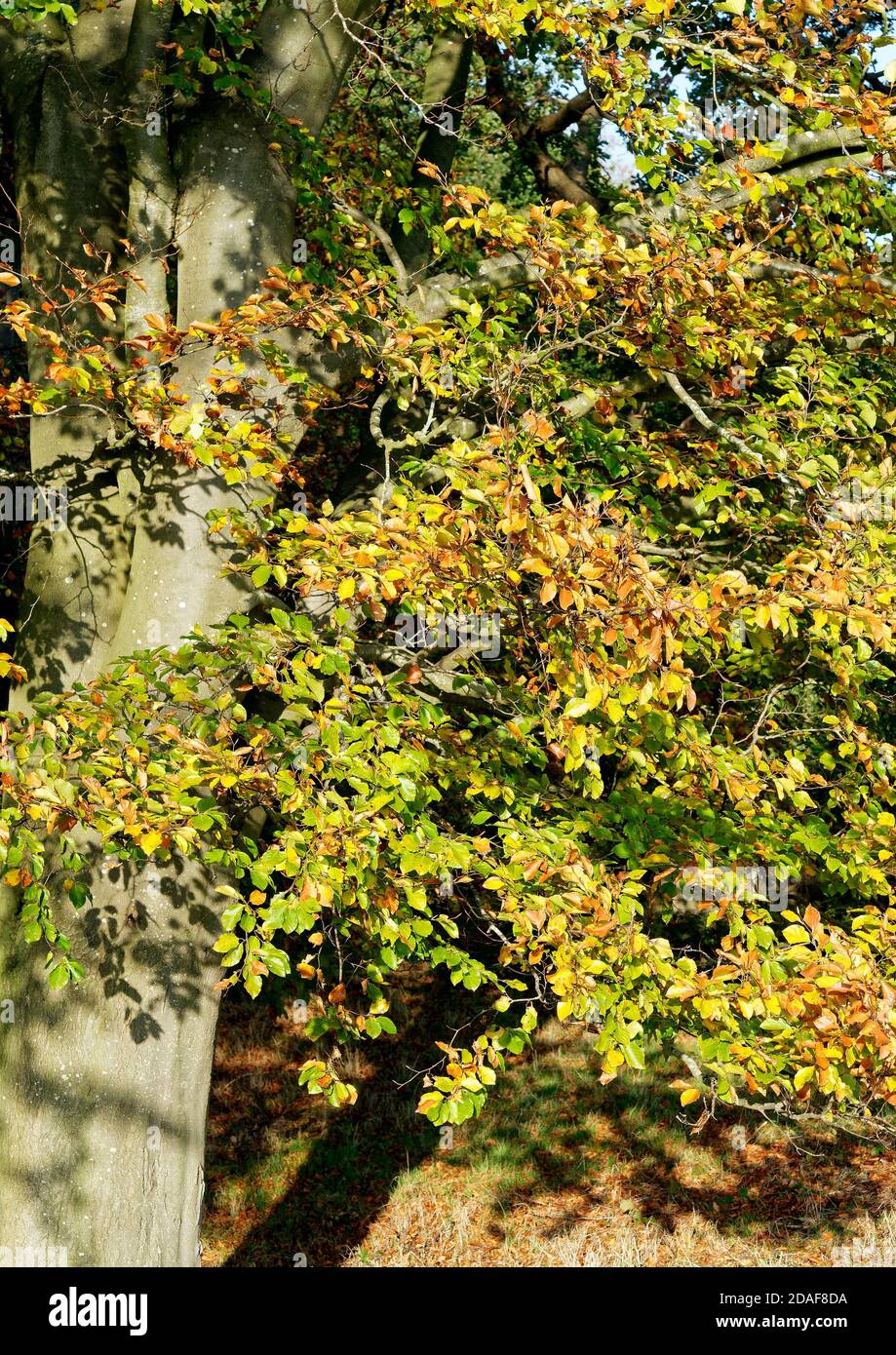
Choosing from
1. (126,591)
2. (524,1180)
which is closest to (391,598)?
(126,591)

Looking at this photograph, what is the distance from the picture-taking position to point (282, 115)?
18.4ft

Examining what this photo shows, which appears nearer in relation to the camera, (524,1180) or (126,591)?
(126,591)

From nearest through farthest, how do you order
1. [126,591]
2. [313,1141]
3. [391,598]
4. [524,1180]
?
[391,598], [126,591], [524,1180], [313,1141]

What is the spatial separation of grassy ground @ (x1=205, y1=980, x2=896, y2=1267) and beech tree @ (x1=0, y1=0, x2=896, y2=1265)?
357cm

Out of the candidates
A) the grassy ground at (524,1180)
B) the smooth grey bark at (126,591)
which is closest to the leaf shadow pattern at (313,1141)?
the grassy ground at (524,1180)

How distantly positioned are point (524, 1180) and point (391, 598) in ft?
22.3

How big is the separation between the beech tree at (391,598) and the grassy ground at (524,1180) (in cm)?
357

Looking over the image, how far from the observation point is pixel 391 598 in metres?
4.05

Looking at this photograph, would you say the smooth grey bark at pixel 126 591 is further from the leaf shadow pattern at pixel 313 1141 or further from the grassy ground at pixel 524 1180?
→ the grassy ground at pixel 524 1180

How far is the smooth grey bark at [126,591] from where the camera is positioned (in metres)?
5.00

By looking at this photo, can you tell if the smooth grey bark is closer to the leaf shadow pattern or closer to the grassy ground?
the leaf shadow pattern

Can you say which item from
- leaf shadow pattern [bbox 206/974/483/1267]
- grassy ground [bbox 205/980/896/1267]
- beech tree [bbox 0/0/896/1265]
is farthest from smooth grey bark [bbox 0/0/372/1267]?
grassy ground [bbox 205/980/896/1267]

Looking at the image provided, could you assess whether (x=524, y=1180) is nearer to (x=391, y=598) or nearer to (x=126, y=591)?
(x=126, y=591)

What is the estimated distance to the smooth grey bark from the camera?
500 centimetres
